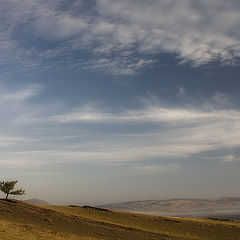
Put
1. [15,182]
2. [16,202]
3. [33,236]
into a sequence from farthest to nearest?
[15,182] → [16,202] → [33,236]

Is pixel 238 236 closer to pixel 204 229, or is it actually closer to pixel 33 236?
pixel 204 229

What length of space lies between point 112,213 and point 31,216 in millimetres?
16757

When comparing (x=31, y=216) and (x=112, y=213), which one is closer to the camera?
(x=31, y=216)

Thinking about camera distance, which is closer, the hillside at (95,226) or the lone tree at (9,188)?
the hillside at (95,226)

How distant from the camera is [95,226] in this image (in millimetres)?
52844

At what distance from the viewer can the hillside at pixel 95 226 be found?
46.0 meters

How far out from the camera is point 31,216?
55938 millimetres

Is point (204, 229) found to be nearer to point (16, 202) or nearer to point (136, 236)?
point (136, 236)

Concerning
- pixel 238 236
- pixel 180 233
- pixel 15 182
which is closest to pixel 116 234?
pixel 180 233

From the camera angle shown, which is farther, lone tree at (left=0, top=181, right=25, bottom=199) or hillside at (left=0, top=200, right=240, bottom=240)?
lone tree at (left=0, top=181, right=25, bottom=199)

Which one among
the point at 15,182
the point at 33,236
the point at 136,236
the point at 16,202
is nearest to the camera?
the point at 33,236

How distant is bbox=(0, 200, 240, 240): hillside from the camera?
151 feet

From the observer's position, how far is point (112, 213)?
6606 cm

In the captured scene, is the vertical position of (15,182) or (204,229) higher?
(15,182)
